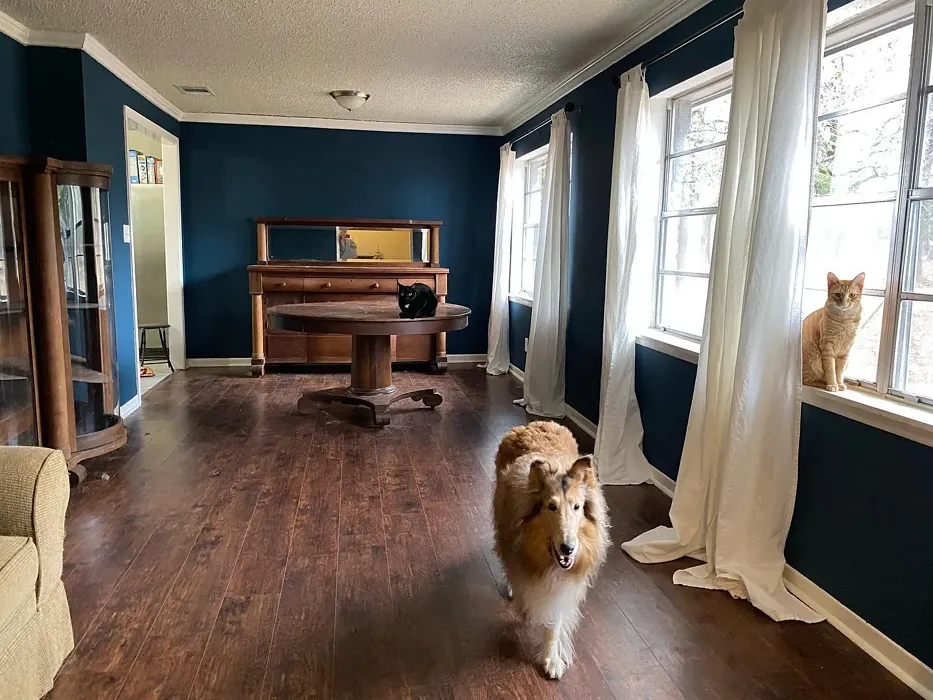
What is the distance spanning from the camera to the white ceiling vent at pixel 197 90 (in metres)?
5.04

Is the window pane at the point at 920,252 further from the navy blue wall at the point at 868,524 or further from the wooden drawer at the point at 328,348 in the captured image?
the wooden drawer at the point at 328,348

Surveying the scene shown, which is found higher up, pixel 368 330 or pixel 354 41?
pixel 354 41

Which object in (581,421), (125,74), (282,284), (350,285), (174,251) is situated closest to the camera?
(581,421)

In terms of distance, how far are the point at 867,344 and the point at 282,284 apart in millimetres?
4746

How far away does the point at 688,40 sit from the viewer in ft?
10.00

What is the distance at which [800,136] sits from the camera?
2.16m

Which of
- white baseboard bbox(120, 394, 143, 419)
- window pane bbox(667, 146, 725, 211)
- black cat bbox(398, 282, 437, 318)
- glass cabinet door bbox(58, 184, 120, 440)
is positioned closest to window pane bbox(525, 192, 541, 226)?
black cat bbox(398, 282, 437, 318)

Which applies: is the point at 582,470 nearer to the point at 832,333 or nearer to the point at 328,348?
the point at 832,333

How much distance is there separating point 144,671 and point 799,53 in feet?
8.66

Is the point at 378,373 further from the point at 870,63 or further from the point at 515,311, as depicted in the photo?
the point at 870,63

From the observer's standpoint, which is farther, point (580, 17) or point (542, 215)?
point (542, 215)

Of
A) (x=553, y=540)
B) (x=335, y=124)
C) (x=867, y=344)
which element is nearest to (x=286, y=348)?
(x=335, y=124)

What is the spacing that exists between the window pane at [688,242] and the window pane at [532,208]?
100 inches

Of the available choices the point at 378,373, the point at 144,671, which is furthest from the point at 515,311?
the point at 144,671
